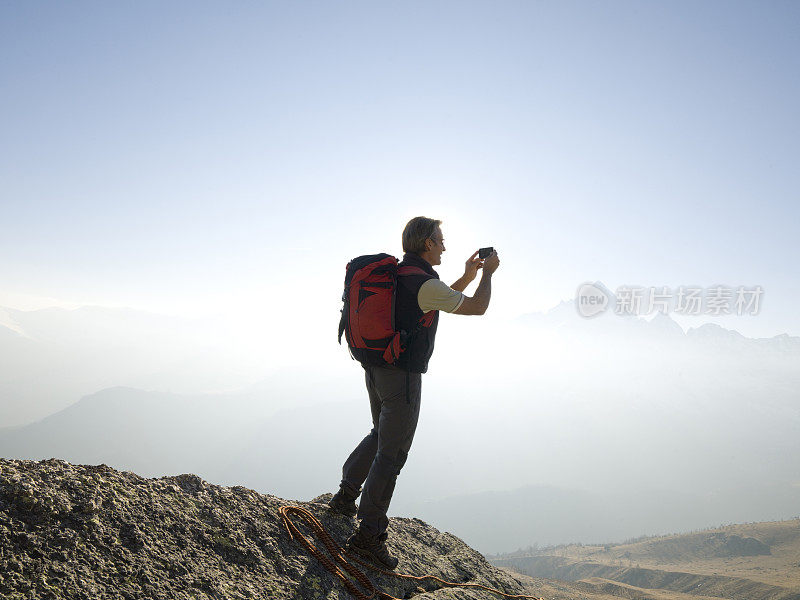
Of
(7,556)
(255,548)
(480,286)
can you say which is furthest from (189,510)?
(480,286)

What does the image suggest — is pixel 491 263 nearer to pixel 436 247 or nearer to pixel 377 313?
pixel 436 247

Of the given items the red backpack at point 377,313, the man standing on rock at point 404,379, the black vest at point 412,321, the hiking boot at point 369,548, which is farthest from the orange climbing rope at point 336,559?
the black vest at point 412,321

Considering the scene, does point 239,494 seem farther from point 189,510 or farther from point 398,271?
point 398,271

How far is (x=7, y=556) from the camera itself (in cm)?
267

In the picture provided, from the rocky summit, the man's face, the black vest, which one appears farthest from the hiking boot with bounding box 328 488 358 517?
the man's face

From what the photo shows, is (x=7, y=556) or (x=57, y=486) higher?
(x=57, y=486)

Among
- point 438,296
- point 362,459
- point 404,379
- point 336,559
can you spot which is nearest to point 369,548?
point 336,559

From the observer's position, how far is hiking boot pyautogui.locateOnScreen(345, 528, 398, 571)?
4.83 metres

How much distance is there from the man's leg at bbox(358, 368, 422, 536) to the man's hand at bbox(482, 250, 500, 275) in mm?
1416

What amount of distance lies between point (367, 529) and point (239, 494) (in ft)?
4.84

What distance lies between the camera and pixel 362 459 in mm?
5434

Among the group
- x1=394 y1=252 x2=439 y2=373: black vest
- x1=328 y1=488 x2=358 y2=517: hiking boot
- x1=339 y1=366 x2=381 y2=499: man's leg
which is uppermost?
x1=394 y1=252 x2=439 y2=373: black vest

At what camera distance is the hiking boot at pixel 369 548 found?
15.8ft

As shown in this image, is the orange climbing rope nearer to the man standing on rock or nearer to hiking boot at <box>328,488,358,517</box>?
the man standing on rock
